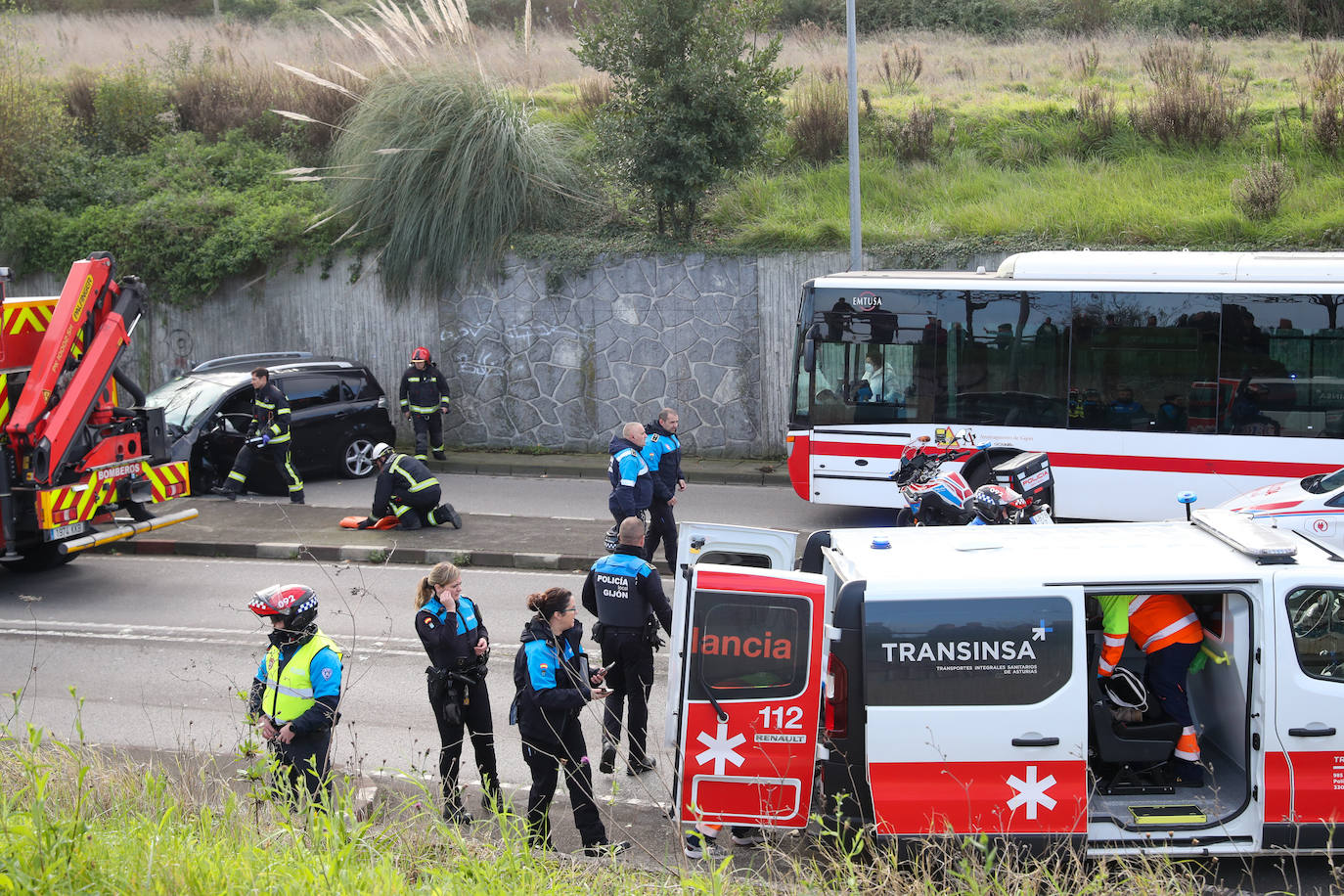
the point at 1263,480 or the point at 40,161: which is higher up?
the point at 40,161

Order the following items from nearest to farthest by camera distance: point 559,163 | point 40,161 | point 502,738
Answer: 1. point 502,738
2. point 559,163
3. point 40,161

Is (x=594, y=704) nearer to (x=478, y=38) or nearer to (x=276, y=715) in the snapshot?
(x=276, y=715)

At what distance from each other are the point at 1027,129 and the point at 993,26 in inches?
565

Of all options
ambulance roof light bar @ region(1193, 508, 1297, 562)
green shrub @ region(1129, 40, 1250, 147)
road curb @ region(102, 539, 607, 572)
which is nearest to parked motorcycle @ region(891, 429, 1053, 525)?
ambulance roof light bar @ region(1193, 508, 1297, 562)

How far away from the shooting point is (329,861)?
4523 millimetres

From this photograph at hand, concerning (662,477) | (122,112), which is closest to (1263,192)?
(662,477)

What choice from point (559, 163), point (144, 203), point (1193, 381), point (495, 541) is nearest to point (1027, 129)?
point (559, 163)

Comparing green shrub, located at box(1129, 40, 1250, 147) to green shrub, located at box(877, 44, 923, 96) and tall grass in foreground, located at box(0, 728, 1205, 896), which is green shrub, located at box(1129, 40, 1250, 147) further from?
tall grass in foreground, located at box(0, 728, 1205, 896)

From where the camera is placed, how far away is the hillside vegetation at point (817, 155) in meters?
18.2

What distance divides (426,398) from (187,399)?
140 inches

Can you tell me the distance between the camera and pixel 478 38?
23.2 m

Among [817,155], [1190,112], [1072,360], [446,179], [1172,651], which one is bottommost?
[1172,651]

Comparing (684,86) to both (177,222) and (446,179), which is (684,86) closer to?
(446,179)

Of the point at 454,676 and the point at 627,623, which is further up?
the point at 627,623
